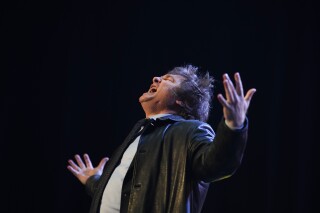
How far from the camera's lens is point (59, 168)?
3.46 metres

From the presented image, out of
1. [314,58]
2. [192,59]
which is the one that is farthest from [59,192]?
[314,58]

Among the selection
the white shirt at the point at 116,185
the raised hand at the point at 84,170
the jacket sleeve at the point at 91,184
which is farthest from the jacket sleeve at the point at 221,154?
the raised hand at the point at 84,170

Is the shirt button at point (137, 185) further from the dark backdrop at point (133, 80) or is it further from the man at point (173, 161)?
the dark backdrop at point (133, 80)

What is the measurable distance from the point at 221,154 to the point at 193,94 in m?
0.88

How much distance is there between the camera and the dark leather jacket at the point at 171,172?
170 cm

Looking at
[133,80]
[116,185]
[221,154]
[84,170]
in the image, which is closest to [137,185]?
[116,185]

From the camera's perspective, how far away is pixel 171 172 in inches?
71.5

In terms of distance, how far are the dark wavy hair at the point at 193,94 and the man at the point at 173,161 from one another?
171 millimetres

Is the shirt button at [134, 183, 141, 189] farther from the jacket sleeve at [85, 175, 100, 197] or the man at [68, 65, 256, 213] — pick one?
the jacket sleeve at [85, 175, 100, 197]

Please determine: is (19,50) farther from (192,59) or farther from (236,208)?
(236,208)

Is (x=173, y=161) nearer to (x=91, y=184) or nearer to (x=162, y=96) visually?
(x=162, y=96)

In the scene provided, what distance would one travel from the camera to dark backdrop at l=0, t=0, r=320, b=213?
3074 mm

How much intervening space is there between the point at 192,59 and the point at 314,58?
3.11 ft

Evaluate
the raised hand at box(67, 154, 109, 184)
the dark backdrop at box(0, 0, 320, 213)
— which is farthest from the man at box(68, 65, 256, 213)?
the dark backdrop at box(0, 0, 320, 213)
